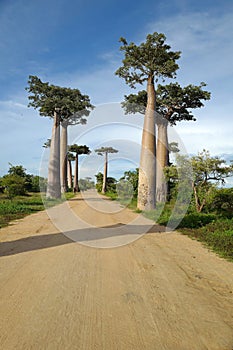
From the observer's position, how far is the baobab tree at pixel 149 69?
42.8ft

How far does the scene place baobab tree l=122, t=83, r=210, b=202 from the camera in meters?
17.2

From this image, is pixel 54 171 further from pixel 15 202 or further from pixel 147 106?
pixel 147 106

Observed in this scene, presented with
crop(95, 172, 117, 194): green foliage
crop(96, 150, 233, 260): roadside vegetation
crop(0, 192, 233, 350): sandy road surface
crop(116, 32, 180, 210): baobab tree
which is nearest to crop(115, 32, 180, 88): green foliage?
crop(116, 32, 180, 210): baobab tree

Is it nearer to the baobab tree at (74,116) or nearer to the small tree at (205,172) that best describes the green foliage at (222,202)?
the small tree at (205,172)

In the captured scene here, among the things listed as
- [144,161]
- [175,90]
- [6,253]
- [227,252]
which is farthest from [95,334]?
[175,90]

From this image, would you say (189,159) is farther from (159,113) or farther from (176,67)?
(159,113)

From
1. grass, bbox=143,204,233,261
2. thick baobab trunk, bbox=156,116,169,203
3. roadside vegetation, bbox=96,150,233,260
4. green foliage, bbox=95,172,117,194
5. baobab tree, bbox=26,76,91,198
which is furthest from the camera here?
green foliage, bbox=95,172,117,194

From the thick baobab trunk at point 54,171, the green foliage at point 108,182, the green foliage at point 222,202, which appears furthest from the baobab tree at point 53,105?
the green foliage at point 108,182

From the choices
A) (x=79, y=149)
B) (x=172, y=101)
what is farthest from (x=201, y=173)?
(x=79, y=149)

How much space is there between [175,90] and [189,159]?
8835mm

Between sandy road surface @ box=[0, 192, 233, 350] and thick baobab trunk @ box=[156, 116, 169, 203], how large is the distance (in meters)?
11.1

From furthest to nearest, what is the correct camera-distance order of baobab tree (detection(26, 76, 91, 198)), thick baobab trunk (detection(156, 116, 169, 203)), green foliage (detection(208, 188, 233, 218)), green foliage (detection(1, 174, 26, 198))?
baobab tree (detection(26, 76, 91, 198)) < thick baobab trunk (detection(156, 116, 169, 203)) < green foliage (detection(1, 174, 26, 198)) < green foliage (detection(208, 188, 233, 218))

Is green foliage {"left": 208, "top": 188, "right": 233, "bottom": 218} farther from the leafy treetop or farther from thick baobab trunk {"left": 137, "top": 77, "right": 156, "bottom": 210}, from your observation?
the leafy treetop

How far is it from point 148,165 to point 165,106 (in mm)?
7029
